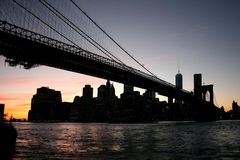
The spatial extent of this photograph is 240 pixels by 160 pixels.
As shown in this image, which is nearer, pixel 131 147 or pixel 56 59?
pixel 131 147

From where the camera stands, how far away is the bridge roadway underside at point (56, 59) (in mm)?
36500

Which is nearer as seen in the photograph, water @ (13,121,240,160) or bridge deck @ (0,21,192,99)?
water @ (13,121,240,160)

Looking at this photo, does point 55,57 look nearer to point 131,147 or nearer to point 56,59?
point 56,59

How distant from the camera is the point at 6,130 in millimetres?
26453

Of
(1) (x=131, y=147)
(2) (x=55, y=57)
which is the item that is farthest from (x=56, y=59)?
(1) (x=131, y=147)

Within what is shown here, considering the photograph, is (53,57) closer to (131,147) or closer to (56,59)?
(56,59)

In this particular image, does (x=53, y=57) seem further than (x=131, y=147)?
Yes

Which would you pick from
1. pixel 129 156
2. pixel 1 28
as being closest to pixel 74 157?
pixel 129 156

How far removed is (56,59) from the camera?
143 ft

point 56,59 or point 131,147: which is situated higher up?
point 56,59

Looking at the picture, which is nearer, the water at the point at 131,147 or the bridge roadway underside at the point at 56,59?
the water at the point at 131,147

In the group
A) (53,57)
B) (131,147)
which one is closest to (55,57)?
(53,57)

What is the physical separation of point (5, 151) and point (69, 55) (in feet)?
74.1

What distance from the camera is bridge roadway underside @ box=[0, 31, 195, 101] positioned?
1437 inches
